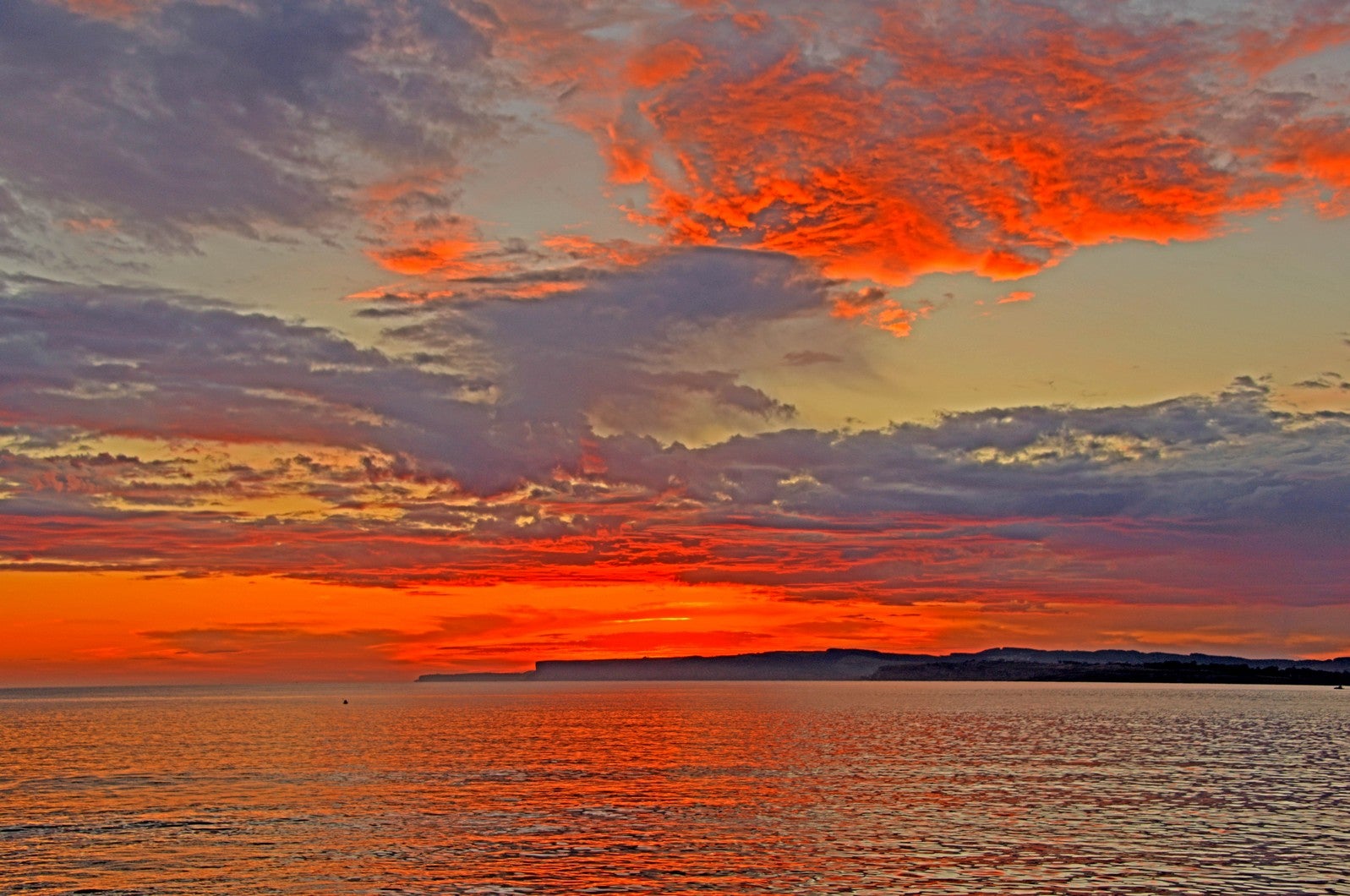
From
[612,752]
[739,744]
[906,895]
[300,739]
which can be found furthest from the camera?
[300,739]

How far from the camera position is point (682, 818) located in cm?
6794

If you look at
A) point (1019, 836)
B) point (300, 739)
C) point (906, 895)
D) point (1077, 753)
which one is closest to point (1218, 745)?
point (1077, 753)

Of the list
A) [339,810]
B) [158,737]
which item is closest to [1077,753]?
[339,810]

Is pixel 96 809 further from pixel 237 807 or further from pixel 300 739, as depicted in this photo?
pixel 300 739

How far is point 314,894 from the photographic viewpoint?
159ft

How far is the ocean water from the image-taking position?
50.5 m

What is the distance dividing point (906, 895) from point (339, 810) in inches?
1569

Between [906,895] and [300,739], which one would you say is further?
[300,739]

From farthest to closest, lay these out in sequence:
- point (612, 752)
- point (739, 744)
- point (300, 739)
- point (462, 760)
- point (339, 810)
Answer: point (300, 739) < point (739, 744) < point (612, 752) < point (462, 760) < point (339, 810)

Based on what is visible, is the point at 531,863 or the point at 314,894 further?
the point at 531,863

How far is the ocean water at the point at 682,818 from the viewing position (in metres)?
50.5

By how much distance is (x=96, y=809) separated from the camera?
73.6 m

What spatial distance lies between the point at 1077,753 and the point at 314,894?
276ft

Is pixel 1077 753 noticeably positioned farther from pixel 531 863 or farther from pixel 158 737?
pixel 158 737
